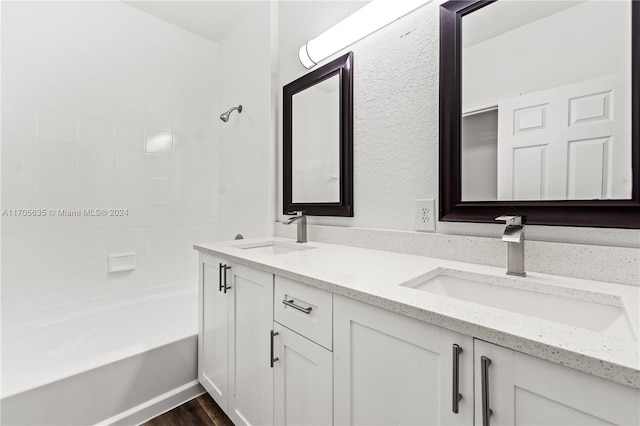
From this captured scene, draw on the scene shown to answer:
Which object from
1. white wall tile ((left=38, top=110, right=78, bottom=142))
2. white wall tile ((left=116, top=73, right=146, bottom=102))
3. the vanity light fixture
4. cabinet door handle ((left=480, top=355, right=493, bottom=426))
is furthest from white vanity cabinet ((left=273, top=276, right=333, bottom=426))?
white wall tile ((left=116, top=73, right=146, bottom=102))

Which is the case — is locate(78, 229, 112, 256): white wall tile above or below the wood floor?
above

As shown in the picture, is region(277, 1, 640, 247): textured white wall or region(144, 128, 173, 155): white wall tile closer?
region(277, 1, 640, 247): textured white wall

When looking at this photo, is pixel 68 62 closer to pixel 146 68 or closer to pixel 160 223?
pixel 146 68

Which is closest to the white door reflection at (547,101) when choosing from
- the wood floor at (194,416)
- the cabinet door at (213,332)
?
the cabinet door at (213,332)

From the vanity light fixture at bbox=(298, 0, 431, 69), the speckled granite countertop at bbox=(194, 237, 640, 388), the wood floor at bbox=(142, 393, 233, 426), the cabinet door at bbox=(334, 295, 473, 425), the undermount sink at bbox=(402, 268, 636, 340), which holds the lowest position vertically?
the wood floor at bbox=(142, 393, 233, 426)

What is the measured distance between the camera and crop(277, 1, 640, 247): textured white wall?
1.13m

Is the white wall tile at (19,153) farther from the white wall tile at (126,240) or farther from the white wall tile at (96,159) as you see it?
the white wall tile at (126,240)

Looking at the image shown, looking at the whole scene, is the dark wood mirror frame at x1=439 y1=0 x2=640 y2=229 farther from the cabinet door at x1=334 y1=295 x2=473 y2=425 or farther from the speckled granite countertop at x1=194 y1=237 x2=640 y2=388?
the cabinet door at x1=334 y1=295 x2=473 y2=425

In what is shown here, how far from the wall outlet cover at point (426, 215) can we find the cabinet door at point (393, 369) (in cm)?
55

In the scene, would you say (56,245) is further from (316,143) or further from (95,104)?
(316,143)

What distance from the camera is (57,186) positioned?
175cm

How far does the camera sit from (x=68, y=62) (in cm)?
179

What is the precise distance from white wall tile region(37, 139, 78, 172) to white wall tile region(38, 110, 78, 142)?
36 mm

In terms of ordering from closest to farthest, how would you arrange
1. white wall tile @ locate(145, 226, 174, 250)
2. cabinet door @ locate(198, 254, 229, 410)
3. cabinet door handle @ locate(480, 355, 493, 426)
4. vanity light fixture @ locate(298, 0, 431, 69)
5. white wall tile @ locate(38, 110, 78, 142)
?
cabinet door handle @ locate(480, 355, 493, 426), vanity light fixture @ locate(298, 0, 431, 69), cabinet door @ locate(198, 254, 229, 410), white wall tile @ locate(38, 110, 78, 142), white wall tile @ locate(145, 226, 174, 250)
